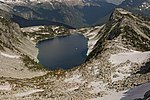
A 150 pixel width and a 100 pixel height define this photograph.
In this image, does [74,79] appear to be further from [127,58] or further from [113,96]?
[113,96]

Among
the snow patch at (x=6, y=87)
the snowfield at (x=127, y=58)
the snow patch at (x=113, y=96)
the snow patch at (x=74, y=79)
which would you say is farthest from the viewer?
the snowfield at (x=127, y=58)

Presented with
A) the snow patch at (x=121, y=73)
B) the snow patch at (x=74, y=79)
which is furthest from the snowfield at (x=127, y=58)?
the snow patch at (x=74, y=79)

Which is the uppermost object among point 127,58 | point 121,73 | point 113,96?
point 113,96

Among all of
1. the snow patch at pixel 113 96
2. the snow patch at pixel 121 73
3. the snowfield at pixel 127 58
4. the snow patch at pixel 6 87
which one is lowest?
the snow patch at pixel 6 87

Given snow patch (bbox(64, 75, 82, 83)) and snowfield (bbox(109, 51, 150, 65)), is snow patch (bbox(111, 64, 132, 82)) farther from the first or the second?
snow patch (bbox(64, 75, 82, 83))

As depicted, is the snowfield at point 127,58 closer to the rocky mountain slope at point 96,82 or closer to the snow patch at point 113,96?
the rocky mountain slope at point 96,82

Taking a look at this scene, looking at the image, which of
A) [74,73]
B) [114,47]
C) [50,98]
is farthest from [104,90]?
[114,47]

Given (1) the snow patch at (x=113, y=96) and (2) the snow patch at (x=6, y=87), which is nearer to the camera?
(1) the snow patch at (x=113, y=96)

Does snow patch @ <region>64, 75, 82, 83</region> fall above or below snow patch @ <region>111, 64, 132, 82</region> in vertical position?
below

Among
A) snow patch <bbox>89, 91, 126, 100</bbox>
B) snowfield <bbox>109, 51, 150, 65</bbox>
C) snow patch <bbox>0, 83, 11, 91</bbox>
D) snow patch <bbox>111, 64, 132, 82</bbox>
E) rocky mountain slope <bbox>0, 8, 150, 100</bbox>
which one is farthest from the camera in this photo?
snowfield <bbox>109, 51, 150, 65</bbox>

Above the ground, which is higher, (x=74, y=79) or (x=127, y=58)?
(x=127, y=58)

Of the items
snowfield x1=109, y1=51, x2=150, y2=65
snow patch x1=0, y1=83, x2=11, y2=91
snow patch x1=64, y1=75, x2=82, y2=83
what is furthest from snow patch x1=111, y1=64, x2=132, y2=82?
snow patch x1=0, y1=83, x2=11, y2=91

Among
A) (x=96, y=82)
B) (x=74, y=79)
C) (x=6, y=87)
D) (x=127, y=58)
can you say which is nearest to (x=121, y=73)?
(x=96, y=82)
